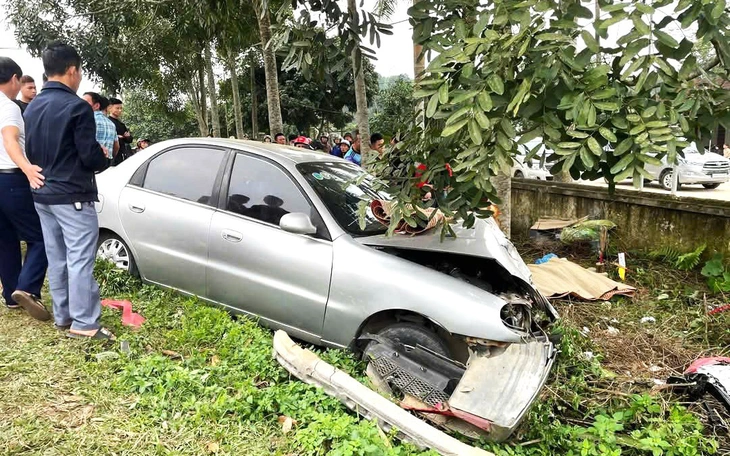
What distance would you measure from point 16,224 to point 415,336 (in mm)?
2822

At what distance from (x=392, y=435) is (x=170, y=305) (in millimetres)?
2184

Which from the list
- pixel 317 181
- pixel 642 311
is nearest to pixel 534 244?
pixel 642 311

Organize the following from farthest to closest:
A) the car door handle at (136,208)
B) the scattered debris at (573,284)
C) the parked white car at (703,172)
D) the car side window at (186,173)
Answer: the parked white car at (703,172), the scattered debris at (573,284), the car door handle at (136,208), the car side window at (186,173)

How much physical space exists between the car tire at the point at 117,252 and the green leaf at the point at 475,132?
3206 mm

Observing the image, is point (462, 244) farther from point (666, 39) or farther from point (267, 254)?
point (666, 39)

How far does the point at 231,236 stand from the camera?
3551mm

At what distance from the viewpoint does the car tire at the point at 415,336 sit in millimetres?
2949

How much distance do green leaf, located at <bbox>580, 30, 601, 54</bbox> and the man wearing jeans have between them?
8.79 ft

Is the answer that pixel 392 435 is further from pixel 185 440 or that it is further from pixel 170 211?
pixel 170 211

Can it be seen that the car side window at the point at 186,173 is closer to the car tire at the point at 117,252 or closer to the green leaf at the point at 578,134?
the car tire at the point at 117,252

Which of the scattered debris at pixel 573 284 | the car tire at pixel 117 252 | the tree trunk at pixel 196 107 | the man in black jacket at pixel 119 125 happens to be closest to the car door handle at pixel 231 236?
the car tire at pixel 117 252

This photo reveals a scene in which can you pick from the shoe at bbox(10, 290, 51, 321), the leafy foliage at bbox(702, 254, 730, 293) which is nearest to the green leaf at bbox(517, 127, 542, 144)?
the shoe at bbox(10, 290, 51, 321)

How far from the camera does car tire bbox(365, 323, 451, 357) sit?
295cm

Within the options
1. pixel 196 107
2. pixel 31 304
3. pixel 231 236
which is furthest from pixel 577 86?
pixel 196 107
